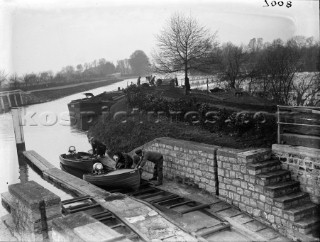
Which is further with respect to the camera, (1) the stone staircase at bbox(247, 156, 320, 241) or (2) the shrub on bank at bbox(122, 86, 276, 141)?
(2) the shrub on bank at bbox(122, 86, 276, 141)

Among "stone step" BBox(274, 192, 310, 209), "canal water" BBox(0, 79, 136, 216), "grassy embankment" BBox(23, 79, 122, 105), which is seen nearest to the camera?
"stone step" BBox(274, 192, 310, 209)

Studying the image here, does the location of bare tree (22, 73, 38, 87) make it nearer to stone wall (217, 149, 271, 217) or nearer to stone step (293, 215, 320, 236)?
stone wall (217, 149, 271, 217)

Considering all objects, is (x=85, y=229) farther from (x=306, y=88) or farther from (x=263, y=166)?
(x=306, y=88)

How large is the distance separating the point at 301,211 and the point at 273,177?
984 millimetres

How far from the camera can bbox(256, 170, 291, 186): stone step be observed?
25.6 feet

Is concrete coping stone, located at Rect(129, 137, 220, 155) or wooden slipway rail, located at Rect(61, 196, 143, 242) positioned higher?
concrete coping stone, located at Rect(129, 137, 220, 155)

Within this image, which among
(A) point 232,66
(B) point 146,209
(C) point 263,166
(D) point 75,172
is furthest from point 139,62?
(C) point 263,166

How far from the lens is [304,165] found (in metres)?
7.84

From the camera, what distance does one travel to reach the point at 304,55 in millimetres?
11812

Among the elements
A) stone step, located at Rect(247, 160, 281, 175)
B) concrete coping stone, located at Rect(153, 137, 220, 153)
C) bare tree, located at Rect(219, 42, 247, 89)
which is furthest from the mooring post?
stone step, located at Rect(247, 160, 281, 175)

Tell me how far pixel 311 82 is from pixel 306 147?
20.7 feet

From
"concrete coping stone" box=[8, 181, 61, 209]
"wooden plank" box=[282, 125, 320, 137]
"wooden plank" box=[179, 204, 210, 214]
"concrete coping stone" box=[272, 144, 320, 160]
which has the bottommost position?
"wooden plank" box=[179, 204, 210, 214]

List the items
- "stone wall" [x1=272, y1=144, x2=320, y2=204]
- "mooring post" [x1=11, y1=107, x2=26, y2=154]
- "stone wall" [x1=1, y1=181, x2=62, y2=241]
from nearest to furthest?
"stone wall" [x1=1, y1=181, x2=62, y2=241], "stone wall" [x1=272, y1=144, x2=320, y2=204], "mooring post" [x1=11, y1=107, x2=26, y2=154]

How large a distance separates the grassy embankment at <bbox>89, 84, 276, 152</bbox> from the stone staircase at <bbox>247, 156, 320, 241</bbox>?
119 centimetres
